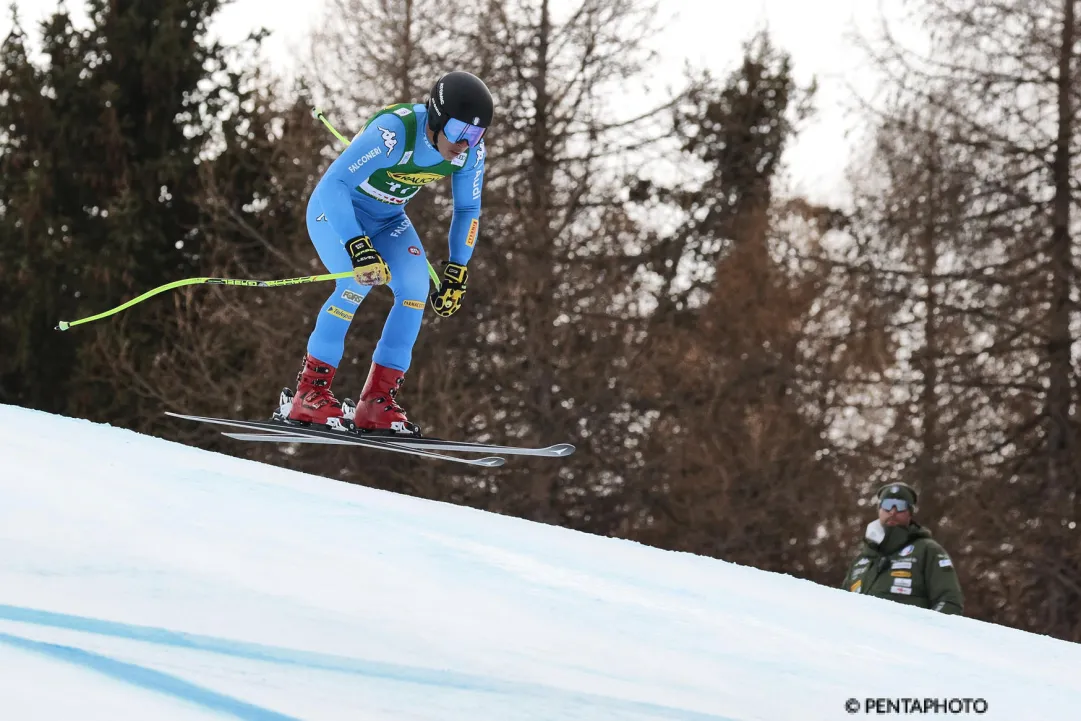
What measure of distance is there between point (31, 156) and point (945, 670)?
21463 millimetres

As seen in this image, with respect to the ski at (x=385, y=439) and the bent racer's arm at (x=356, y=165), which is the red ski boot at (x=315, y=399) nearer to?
the ski at (x=385, y=439)

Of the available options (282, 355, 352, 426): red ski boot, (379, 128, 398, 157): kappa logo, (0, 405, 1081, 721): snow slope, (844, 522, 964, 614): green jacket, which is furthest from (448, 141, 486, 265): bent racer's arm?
(844, 522, 964, 614): green jacket

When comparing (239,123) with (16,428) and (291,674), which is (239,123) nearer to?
(16,428)

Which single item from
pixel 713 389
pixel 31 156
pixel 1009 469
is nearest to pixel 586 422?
pixel 713 389

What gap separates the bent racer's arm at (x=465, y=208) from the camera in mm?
6426

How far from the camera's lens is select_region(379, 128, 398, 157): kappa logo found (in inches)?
239

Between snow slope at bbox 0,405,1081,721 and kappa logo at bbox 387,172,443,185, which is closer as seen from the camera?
snow slope at bbox 0,405,1081,721

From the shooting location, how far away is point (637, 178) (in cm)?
1814

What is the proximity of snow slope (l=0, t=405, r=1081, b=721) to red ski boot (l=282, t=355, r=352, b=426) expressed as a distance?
1.36ft

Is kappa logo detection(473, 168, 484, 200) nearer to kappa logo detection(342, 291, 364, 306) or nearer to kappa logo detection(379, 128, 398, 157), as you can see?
kappa logo detection(379, 128, 398, 157)

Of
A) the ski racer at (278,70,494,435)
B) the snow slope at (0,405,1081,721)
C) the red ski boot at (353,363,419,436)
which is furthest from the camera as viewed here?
the red ski boot at (353,363,419,436)

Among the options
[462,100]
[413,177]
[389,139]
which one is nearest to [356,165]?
[389,139]

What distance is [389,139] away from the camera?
239 inches

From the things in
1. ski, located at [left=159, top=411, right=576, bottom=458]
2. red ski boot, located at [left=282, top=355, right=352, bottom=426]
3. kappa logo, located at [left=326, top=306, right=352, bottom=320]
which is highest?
kappa logo, located at [left=326, top=306, right=352, bottom=320]
